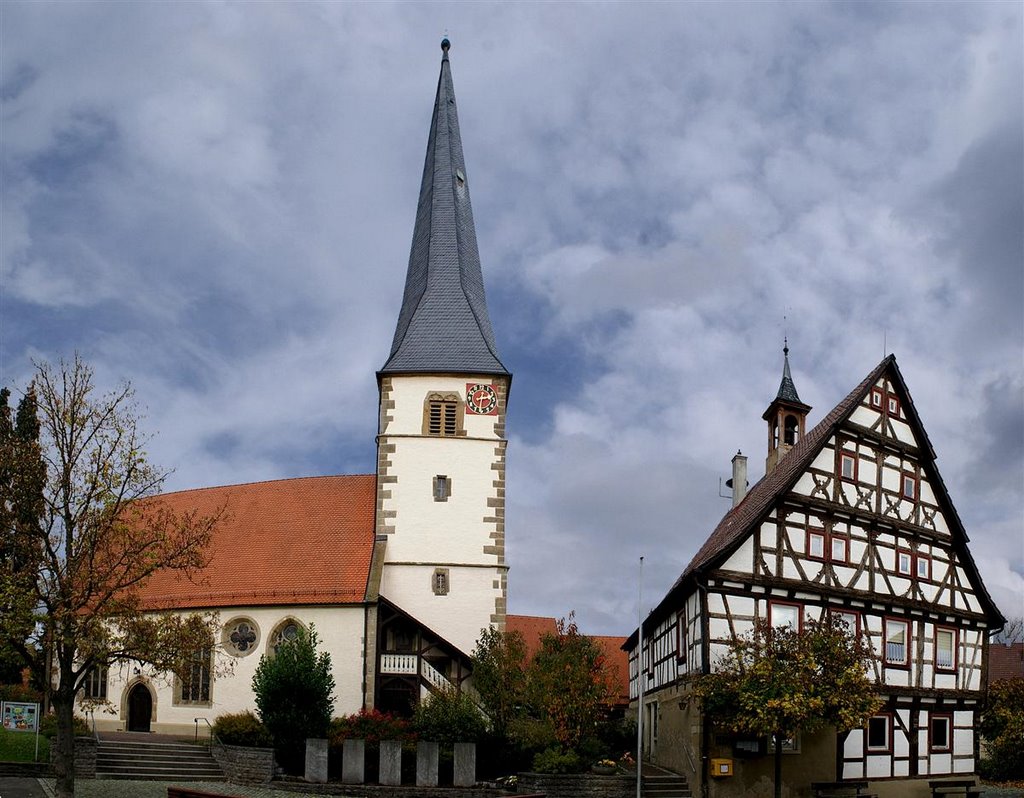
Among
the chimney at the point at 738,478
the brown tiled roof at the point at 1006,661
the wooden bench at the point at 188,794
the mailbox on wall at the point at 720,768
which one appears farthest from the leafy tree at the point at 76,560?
the brown tiled roof at the point at 1006,661

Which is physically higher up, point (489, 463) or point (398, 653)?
point (489, 463)

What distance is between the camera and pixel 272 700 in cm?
2784

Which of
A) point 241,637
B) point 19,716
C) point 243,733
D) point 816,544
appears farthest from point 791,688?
point 241,637

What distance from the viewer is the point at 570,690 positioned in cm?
2747

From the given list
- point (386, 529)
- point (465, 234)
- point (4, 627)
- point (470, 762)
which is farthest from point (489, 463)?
point (4, 627)

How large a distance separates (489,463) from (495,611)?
4.55 meters

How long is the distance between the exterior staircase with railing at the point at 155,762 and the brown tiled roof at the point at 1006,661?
120ft

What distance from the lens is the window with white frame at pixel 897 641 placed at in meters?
30.4

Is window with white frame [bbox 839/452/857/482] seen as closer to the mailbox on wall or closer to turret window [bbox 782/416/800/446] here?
turret window [bbox 782/416/800/446]

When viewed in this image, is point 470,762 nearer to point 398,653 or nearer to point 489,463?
point 398,653

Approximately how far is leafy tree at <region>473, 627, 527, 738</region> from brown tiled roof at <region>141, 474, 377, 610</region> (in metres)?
4.22

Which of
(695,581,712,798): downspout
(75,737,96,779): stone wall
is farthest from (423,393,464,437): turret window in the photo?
(75,737,96,779): stone wall

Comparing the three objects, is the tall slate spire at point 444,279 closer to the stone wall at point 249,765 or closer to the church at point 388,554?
the church at point 388,554

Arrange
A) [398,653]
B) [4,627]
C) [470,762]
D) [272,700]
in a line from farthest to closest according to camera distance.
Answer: [398,653] < [272,700] < [470,762] < [4,627]
